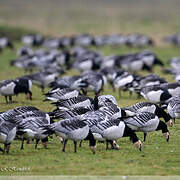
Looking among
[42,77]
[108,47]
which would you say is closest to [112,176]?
[42,77]

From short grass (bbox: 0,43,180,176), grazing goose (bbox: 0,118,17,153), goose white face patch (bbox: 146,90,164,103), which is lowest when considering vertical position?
short grass (bbox: 0,43,180,176)

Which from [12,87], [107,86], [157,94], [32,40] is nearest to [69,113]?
[157,94]

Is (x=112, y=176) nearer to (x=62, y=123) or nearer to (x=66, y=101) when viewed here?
(x=62, y=123)

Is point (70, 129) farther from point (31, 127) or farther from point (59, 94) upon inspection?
point (59, 94)

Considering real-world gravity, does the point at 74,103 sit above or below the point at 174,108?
above

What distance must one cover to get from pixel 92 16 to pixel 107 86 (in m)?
47.2

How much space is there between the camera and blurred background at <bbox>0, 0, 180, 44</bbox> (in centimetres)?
5947

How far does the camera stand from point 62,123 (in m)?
9.89

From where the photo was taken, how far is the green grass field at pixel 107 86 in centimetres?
917

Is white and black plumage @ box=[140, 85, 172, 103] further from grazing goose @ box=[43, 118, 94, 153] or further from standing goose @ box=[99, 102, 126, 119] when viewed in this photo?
grazing goose @ box=[43, 118, 94, 153]

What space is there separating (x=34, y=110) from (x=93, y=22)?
53.4 meters

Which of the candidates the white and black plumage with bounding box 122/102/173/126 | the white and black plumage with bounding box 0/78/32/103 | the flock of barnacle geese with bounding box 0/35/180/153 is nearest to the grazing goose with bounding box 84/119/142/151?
the flock of barnacle geese with bounding box 0/35/180/153

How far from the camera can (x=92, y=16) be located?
68.6m

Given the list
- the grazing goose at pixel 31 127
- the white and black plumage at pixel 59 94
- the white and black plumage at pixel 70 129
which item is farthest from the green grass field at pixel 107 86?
the white and black plumage at pixel 59 94
